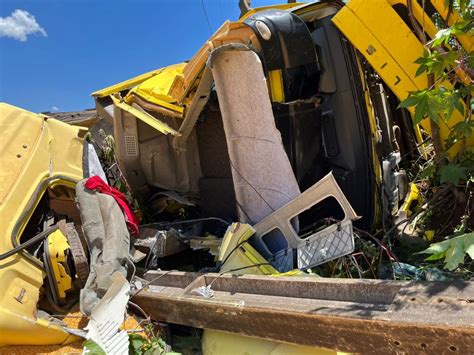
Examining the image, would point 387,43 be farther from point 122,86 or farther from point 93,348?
point 122,86

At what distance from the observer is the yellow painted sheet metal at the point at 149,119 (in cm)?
352

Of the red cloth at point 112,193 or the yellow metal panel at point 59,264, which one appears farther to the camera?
the red cloth at point 112,193

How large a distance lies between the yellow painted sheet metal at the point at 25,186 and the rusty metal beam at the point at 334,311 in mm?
668

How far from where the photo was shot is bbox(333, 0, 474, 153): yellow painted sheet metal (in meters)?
2.60

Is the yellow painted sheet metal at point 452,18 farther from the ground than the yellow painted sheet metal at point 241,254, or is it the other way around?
the yellow painted sheet metal at point 452,18

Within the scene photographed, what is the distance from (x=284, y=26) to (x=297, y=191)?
1141 millimetres

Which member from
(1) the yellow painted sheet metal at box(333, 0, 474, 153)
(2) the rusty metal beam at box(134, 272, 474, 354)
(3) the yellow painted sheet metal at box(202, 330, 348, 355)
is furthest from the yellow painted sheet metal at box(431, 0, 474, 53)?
(3) the yellow painted sheet metal at box(202, 330, 348, 355)

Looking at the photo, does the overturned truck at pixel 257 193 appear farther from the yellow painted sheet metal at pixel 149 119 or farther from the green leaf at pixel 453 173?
the green leaf at pixel 453 173

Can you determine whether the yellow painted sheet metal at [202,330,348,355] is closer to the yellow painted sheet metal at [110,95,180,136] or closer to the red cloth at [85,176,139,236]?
the red cloth at [85,176,139,236]

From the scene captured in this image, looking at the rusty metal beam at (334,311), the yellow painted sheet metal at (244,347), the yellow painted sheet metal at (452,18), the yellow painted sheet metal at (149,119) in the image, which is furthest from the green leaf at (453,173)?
the yellow painted sheet metal at (149,119)

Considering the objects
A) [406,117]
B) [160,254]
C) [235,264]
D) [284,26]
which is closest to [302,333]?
[235,264]

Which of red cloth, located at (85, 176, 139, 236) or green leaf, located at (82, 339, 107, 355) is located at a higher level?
red cloth, located at (85, 176, 139, 236)

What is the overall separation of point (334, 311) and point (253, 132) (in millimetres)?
1457

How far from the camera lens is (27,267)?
2631 mm
